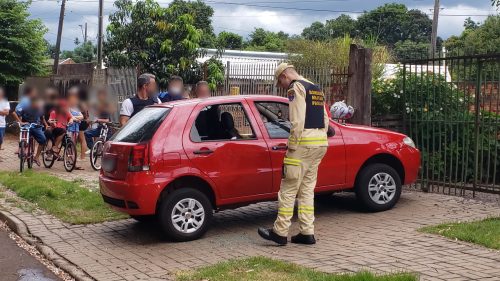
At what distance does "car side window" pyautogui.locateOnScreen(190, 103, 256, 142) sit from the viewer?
8062 millimetres

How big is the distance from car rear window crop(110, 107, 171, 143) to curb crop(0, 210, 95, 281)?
1.53m

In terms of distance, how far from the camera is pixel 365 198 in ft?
29.0

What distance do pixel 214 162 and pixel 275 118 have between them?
1.16 meters

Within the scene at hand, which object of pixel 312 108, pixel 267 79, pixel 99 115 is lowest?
pixel 99 115

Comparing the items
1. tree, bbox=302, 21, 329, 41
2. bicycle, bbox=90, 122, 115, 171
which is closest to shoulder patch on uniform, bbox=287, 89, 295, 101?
bicycle, bbox=90, 122, 115, 171

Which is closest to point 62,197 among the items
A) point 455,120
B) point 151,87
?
point 151,87

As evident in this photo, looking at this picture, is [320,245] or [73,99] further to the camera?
[73,99]

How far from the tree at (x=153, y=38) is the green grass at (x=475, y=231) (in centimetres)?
1237

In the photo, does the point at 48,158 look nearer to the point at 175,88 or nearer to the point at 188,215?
the point at 175,88

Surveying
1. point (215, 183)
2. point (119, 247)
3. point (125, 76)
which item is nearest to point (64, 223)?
point (119, 247)

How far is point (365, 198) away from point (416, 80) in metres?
2.95

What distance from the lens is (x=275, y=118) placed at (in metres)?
8.58

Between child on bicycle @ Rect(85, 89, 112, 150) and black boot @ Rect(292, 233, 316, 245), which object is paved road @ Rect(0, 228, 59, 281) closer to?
black boot @ Rect(292, 233, 316, 245)

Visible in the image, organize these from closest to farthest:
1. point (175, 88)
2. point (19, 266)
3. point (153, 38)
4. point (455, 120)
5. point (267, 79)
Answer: point (19, 266)
point (455, 120)
point (175, 88)
point (267, 79)
point (153, 38)
